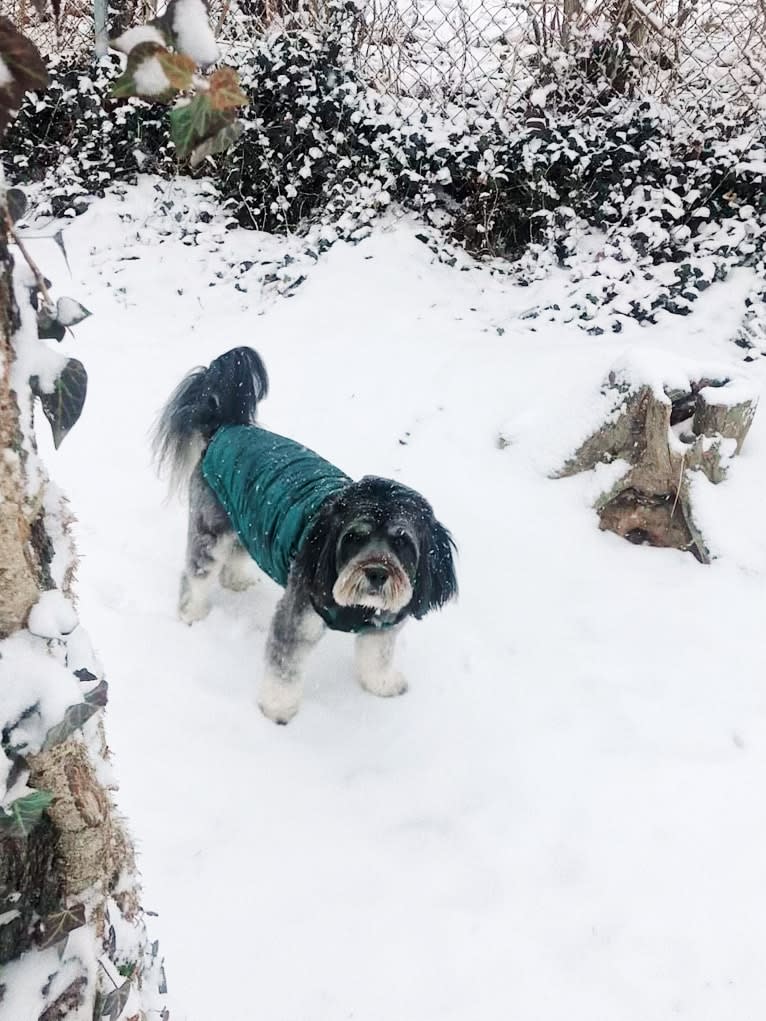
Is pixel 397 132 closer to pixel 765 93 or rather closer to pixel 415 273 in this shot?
pixel 415 273

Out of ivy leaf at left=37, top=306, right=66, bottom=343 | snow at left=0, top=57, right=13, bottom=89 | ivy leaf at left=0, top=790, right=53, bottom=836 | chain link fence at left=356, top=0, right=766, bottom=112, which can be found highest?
chain link fence at left=356, top=0, right=766, bottom=112

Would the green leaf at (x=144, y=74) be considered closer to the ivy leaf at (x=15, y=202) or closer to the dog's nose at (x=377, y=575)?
the ivy leaf at (x=15, y=202)

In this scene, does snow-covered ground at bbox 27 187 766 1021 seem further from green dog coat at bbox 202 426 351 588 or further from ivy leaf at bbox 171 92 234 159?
ivy leaf at bbox 171 92 234 159

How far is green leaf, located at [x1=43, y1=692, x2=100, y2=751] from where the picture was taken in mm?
1131

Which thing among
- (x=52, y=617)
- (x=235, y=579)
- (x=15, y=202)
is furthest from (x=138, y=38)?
(x=235, y=579)

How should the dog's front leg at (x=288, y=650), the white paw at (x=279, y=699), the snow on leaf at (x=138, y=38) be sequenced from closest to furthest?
the snow on leaf at (x=138, y=38), the dog's front leg at (x=288, y=650), the white paw at (x=279, y=699)

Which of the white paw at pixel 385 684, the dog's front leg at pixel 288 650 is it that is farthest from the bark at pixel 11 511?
the white paw at pixel 385 684

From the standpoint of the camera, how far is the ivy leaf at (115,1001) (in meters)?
1.41

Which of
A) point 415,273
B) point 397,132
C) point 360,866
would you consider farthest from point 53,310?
point 397,132

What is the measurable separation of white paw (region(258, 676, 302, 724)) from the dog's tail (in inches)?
44.4

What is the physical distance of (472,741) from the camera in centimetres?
310

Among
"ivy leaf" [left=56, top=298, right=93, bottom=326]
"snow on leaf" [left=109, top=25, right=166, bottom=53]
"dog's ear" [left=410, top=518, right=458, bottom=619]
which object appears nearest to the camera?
"snow on leaf" [left=109, top=25, right=166, bottom=53]

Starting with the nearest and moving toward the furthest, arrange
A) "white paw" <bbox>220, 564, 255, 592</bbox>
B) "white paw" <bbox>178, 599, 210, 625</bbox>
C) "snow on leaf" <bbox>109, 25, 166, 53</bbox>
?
"snow on leaf" <bbox>109, 25, 166, 53</bbox>
"white paw" <bbox>178, 599, 210, 625</bbox>
"white paw" <bbox>220, 564, 255, 592</bbox>

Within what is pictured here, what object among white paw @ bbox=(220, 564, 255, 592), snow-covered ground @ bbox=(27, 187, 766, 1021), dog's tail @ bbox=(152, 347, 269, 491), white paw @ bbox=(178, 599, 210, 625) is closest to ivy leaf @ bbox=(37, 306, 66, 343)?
snow-covered ground @ bbox=(27, 187, 766, 1021)
